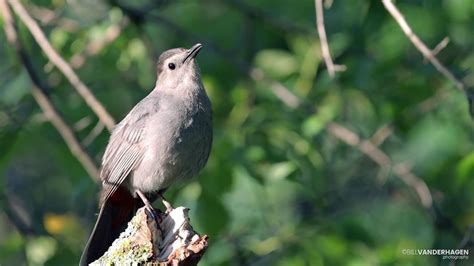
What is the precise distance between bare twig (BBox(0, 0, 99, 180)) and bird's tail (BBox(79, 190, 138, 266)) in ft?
1.53

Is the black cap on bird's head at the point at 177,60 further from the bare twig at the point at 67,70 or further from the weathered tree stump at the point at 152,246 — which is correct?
the weathered tree stump at the point at 152,246

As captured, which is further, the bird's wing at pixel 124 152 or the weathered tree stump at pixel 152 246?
the bird's wing at pixel 124 152

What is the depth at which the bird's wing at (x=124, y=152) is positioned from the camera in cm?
627

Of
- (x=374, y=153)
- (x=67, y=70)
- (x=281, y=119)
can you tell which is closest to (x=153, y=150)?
(x=67, y=70)

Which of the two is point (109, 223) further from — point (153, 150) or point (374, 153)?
point (374, 153)

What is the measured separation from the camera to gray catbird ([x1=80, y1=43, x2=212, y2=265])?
610 centimetres

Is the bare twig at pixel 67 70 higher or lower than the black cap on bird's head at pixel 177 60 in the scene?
higher

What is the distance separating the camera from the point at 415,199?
9344 mm

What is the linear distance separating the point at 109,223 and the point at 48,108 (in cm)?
113

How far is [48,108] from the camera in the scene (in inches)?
277

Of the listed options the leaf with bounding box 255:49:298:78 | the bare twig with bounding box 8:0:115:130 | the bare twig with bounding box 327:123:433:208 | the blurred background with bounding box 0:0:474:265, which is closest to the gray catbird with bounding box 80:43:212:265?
the bare twig with bounding box 8:0:115:130

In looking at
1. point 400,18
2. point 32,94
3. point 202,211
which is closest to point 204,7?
point 32,94

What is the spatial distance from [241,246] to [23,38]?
230 centimetres

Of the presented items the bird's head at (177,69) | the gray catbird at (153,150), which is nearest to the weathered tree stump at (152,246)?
the gray catbird at (153,150)
